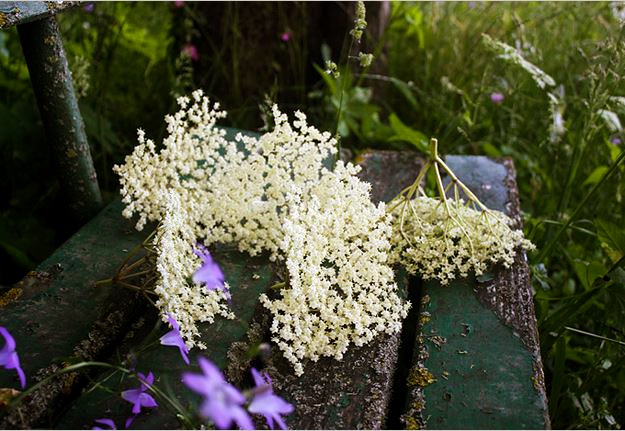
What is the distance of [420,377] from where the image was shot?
1659 mm

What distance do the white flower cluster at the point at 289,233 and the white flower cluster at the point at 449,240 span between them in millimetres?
86

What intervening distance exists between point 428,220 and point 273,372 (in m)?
0.73

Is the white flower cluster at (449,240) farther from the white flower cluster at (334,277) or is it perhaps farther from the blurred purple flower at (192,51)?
the blurred purple flower at (192,51)

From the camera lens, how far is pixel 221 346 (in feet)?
5.57

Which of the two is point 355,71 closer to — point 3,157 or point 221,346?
point 3,157

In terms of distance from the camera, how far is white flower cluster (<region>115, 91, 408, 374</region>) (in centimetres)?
169

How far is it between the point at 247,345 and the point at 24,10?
103 centimetres

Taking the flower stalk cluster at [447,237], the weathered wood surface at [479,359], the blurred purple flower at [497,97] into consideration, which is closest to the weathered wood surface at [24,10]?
the flower stalk cluster at [447,237]

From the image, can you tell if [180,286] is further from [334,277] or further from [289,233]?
[334,277]

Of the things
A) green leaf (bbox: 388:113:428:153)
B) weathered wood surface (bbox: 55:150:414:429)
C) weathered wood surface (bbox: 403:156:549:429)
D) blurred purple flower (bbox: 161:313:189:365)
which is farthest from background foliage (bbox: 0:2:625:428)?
blurred purple flower (bbox: 161:313:189:365)

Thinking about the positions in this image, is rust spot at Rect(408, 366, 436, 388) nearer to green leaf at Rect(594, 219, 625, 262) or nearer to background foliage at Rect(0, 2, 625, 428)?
background foliage at Rect(0, 2, 625, 428)

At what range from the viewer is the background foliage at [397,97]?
2533 millimetres

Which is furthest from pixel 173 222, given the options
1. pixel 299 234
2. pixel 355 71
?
pixel 355 71

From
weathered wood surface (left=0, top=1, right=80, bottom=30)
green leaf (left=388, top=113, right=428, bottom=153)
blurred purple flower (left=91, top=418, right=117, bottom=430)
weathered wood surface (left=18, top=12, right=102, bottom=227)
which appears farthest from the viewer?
green leaf (left=388, top=113, right=428, bottom=153)
